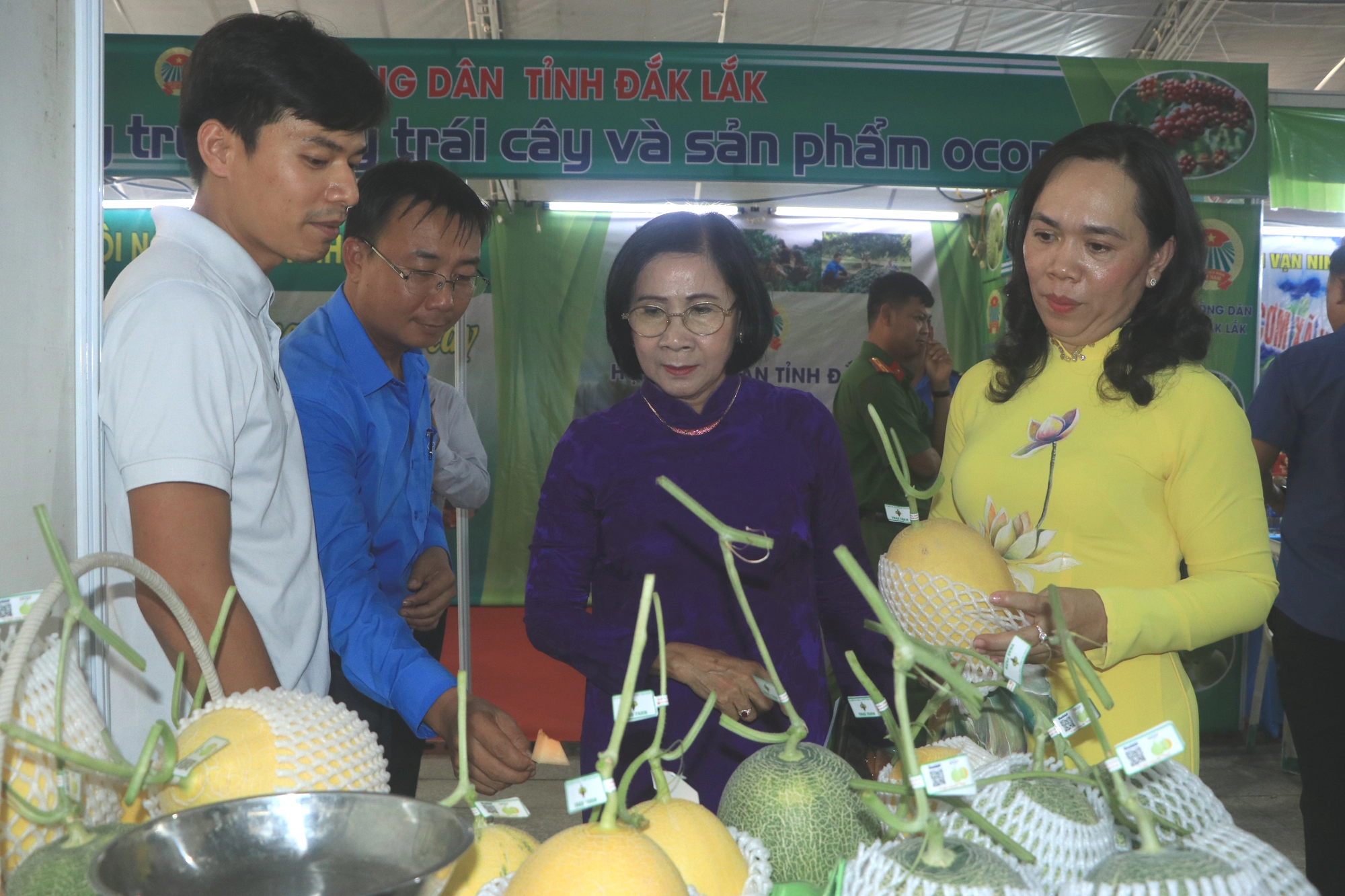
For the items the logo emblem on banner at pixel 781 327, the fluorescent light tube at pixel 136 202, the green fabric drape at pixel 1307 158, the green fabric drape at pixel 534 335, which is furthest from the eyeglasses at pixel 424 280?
the fluorescent light tube at pixel 136 202

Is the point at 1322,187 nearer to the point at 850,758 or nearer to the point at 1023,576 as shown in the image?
the point at 850,758

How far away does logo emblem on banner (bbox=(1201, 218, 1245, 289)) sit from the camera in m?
4.66

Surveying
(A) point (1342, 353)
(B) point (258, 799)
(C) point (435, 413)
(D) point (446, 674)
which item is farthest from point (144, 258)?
(A) point (1342, 353)

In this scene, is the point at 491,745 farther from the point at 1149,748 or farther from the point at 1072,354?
the point at 1072,354

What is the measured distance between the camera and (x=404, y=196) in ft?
7.48

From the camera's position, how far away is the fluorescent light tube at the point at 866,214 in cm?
741

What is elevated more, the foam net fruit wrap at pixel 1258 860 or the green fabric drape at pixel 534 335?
the green fabric drape at pixel 534 335

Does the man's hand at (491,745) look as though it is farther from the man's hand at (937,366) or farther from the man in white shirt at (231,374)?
the man's hand at (937,366)

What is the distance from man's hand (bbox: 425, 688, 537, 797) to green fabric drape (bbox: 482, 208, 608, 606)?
5964 mm

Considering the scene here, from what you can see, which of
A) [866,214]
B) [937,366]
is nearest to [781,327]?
[866,214]

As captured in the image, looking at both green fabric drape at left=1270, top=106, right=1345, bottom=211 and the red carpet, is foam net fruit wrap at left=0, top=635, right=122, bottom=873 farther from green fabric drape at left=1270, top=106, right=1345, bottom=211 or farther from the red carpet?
green fabric drape at left=1270, top=106, right=1345, bottom=211

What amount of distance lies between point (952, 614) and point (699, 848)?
0.55 meters

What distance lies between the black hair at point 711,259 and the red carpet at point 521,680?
291cm

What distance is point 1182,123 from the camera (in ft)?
14.3
